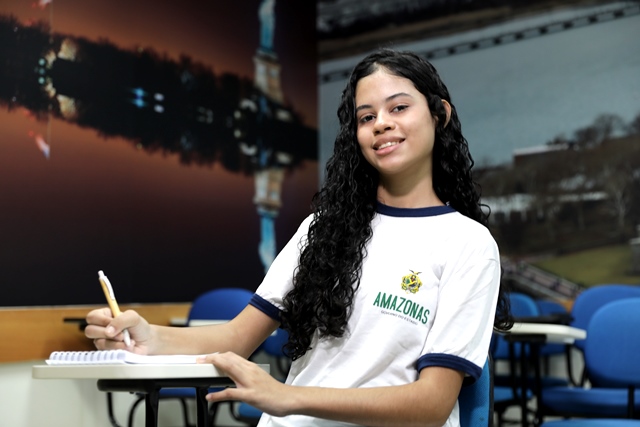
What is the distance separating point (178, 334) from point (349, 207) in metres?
0.42

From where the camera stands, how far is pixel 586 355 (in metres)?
3.21

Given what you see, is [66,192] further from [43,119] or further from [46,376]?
[46,376]

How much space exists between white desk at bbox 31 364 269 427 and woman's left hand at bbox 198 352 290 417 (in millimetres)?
60

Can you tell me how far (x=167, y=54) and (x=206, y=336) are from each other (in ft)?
11.3

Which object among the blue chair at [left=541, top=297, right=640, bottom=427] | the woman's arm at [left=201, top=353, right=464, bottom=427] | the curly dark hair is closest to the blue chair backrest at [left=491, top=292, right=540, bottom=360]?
the blue chair at [left=541, top=297, right=640, bottom=427]

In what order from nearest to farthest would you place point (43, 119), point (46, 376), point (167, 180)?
point (46, 376)
point (43, 119)
point (167, 180)

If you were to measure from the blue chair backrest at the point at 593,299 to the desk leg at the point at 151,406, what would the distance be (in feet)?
11.2

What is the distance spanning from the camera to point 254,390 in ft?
3.87

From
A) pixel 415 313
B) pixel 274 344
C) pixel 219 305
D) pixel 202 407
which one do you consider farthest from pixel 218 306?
pixel 415 313

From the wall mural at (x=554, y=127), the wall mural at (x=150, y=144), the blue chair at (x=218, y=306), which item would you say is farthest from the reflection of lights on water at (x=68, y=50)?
the wall mural at (x=554, y=127)

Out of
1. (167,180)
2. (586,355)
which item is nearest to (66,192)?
(167,180)

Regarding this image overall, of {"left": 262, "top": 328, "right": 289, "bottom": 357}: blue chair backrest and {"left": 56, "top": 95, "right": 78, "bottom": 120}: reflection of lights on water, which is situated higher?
{"left": 56, "top": 95, "right": 78, "bottom": 120}: reflection of lights on water

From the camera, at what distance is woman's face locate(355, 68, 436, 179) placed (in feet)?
4.90

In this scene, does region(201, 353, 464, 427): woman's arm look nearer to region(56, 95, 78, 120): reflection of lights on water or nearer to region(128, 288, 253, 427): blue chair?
region(128, 288, 253, 427): blue chair
